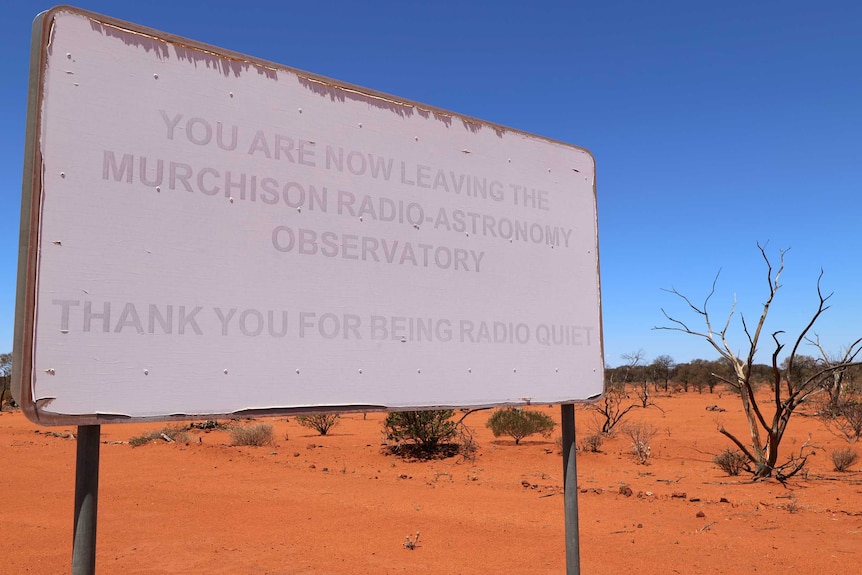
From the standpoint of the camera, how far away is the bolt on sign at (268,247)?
2.28m

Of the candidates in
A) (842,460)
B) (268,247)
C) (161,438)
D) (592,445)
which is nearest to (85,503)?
(268,247)

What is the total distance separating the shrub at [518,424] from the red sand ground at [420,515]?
2.69 m

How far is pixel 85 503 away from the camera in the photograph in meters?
2.27

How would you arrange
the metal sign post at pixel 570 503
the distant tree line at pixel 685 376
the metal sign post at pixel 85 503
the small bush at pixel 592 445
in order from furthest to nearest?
the distant tree line at pixel 685 376 → the small bush at pixel 592 445 → the metal sign post at pixel 570 503 → the metal sign post at pixel 85 503

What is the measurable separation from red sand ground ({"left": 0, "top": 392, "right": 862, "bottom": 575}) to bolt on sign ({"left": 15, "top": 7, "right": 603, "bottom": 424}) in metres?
3.83

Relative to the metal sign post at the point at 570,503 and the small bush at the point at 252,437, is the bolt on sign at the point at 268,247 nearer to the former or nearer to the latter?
the metal sign post at the point at 570,503

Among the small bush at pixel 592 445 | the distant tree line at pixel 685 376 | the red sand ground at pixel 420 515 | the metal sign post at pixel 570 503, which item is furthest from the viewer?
the distant tree line at pixel 685 376

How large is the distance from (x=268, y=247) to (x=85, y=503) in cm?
117

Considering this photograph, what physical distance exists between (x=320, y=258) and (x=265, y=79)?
82 cm

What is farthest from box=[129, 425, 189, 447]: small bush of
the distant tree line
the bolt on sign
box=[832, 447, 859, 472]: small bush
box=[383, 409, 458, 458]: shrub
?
the distant tree line

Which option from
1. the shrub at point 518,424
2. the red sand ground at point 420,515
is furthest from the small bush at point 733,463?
the shrub at point 518,424

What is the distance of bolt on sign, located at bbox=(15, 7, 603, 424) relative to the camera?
228cm

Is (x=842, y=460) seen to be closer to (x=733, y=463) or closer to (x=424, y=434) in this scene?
(x=733, y=463)

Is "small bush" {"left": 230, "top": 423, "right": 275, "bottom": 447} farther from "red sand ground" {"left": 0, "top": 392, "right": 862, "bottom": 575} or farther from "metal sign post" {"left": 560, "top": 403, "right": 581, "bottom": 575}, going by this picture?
"metal sign post" {"left": 560, "top": 403, "right": 581, "bottom": 575}
